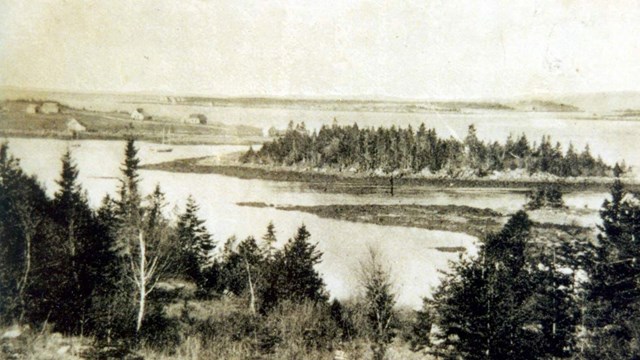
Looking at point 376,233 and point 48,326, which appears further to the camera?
point 376,233

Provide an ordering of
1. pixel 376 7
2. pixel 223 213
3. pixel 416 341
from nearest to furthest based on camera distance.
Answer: pixel 376 7
pixel 223 213
pixel 416 341

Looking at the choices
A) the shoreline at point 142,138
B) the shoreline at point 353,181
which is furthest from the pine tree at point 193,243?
the shoreline at point 142,138

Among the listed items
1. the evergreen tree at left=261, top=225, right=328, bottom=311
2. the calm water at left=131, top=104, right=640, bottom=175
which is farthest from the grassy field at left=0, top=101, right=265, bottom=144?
the evergreen tree at left=261, top=225, right=328, bottom=311

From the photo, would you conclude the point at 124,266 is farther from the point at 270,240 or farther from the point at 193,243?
the point at 270,240

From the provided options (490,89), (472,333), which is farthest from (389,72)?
(472,333)

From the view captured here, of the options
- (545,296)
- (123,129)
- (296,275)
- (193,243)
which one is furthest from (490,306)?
(123,129)

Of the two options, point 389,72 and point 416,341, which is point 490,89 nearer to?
point 389,72

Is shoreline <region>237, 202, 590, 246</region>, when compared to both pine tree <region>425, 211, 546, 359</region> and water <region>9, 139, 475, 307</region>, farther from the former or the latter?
pine tree <region>425, 211, 546, 359</region>

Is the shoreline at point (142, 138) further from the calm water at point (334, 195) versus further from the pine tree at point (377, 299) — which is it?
the pine tree at point (377, 299)
